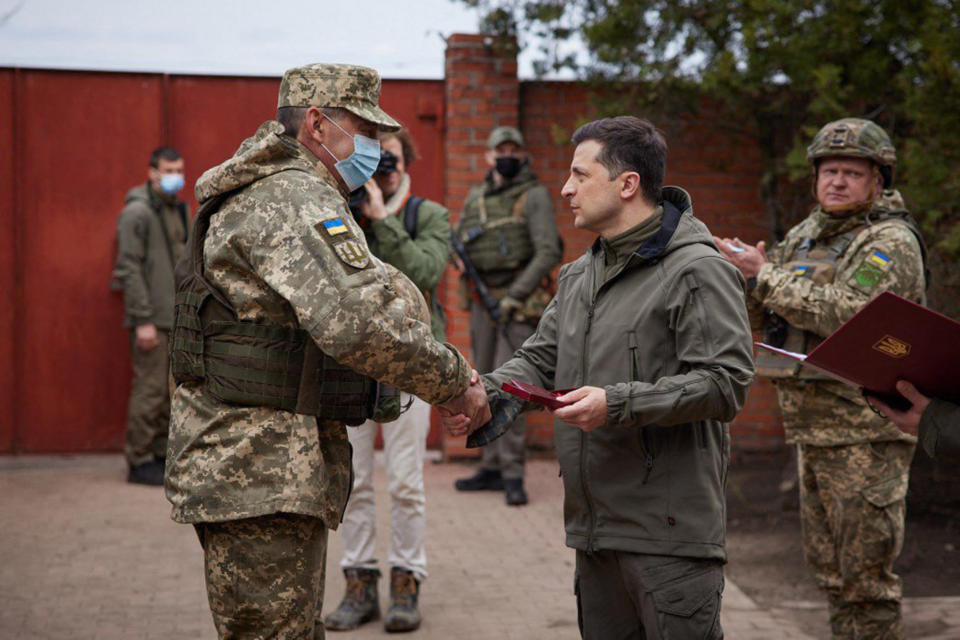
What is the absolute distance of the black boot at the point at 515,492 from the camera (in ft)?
25.3

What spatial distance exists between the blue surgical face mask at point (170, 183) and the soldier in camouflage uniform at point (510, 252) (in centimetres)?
215

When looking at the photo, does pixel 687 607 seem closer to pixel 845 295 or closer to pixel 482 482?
pixel 845 295

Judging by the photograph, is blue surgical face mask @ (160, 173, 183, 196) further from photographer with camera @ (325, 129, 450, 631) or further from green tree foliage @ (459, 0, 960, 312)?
photographer with camera @ (325, 129, 450, 631)

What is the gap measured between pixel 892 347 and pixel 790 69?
4298mm

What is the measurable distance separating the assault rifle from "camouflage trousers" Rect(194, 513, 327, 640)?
4.49 metres

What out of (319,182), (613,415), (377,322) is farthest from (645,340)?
(319,182)

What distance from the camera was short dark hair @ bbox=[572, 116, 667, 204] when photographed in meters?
3.31

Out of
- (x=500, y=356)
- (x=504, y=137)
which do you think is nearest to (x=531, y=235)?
(x=504, y=137)

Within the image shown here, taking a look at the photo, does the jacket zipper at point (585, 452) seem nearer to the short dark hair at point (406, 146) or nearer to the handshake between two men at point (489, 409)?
the handshake between two men at point (489, 409)

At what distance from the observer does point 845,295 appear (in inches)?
170

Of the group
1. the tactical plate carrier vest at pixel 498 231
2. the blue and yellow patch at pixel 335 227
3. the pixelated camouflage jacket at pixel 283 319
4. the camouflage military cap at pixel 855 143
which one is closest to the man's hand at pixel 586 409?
the pixelated camouflage jacket at pixel 283 319

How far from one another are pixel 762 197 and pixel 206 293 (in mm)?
6180

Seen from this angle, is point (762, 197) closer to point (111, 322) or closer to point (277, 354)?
point (111, 322)

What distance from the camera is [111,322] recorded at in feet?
29.0
